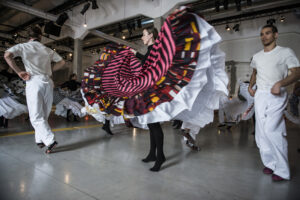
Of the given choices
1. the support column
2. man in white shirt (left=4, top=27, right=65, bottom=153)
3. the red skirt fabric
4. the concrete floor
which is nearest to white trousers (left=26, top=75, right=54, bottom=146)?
man in white shirt (left=4, top=27, right=65, bottom=153)

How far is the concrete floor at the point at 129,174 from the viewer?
1487 mm

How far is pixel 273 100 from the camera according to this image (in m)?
1.96

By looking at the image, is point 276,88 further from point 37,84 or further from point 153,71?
point 37,84

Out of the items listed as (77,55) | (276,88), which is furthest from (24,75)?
(77,55)

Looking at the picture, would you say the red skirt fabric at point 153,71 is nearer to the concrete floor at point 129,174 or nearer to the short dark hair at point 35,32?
the concrete floor at point 129,174

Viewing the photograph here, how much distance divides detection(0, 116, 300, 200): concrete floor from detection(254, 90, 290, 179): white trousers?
144 millimetres

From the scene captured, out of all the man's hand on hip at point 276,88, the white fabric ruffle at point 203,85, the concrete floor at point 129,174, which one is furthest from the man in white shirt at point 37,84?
the man's hand on hip at point 276,88

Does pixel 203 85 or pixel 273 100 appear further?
pixel 273 100

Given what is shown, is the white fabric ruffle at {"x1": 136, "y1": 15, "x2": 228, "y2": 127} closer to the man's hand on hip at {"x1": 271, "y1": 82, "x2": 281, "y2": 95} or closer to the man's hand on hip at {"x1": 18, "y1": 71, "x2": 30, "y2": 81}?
the man's hand on hip at {"x1": 271, "y1": 82, "x2": 281, "y2": 95}

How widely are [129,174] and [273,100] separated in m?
1.53

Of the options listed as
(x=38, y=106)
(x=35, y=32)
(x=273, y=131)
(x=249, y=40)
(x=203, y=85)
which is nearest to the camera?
(x=203, y=85)

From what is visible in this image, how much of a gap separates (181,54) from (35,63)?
5.88 ft

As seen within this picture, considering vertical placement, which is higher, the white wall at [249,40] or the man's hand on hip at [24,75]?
the white wall at [249,40]

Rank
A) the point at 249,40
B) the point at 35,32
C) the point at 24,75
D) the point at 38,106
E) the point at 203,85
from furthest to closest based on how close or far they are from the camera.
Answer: the point at 249,40 < the point at 35,32 < the point at 38,106 < the point at 24,75 < the point at 203,85
